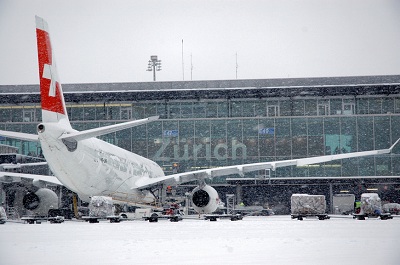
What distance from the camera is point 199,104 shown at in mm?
68938

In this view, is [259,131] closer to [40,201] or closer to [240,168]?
[240,168]

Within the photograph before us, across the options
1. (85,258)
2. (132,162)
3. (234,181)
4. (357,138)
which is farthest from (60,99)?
(357,138)

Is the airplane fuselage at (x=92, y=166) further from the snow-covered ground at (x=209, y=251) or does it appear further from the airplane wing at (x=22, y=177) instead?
the snow-covered ground at (x=209, y=251)

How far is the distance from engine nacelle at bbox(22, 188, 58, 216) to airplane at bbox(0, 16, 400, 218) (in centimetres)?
15

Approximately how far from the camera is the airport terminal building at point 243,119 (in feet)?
216

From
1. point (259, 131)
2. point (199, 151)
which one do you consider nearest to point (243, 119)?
point (259, 131)

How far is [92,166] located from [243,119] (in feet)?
114

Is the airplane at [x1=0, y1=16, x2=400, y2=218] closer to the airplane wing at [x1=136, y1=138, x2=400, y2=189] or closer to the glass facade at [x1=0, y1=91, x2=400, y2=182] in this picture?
the airplane wing at [x1=136, y1=138, x2=400, y2=189]

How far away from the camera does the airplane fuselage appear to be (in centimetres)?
3069

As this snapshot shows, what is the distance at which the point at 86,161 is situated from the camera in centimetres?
3344

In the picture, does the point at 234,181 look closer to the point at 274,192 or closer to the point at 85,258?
the point at 274,192

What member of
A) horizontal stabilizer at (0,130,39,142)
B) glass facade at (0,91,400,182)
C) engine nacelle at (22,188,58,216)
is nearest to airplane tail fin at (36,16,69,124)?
horizontal stabilizer at (0,130,39,142)

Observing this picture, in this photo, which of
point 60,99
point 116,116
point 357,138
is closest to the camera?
point 60,99

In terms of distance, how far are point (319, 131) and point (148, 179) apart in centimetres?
2724
